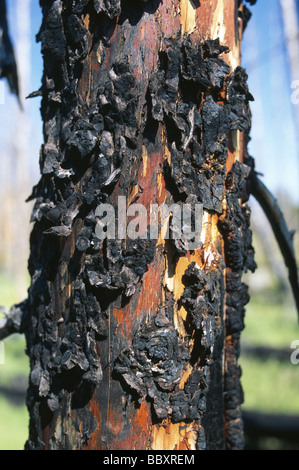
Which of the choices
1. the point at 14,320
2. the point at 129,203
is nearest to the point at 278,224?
the point at 129,203

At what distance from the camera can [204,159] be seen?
3.61ft

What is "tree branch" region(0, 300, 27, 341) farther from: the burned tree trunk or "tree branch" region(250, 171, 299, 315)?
"tree branch" region(250, 171, 299, 315)

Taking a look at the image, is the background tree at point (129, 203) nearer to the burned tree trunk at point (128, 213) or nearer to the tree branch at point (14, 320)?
the burned tree trunk at point (128, 213)

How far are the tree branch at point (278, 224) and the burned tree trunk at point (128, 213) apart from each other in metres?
0.41

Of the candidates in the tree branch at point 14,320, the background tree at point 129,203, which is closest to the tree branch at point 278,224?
the background tree at point 129,203

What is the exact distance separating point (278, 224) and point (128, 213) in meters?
0.78

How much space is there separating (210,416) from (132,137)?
0.84 metres

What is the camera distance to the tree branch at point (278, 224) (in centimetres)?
149

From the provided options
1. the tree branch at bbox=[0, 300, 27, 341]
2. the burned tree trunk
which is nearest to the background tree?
the burned tree trunk

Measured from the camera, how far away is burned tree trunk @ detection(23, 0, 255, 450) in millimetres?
1021

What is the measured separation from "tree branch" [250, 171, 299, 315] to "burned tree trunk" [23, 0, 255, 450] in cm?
41

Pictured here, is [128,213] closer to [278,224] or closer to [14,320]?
[14,320]
